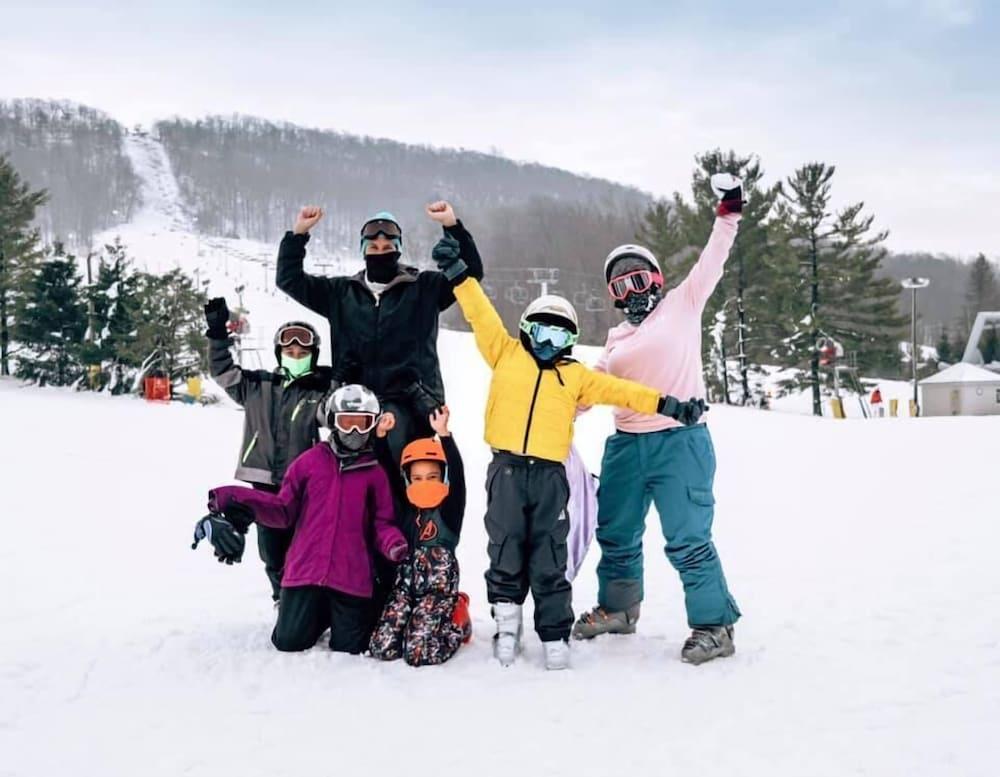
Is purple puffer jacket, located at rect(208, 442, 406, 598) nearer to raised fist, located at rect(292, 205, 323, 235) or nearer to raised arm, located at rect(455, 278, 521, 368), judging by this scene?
raised arm, located at rect(455, 278, 521, 368)

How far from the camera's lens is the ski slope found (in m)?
3.09

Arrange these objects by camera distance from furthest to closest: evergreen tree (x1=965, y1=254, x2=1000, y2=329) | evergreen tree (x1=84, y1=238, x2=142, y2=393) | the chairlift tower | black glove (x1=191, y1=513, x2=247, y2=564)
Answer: evergreen tree (x1=965, y1=254, x2=1000, y2=329), the chairlift tower, evergreen tree (x1=84, y1=238, x2=142, y2=393), black glove (x1=191, y1=513, x2=247, y2=564)

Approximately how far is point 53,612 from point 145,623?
2.10 ft

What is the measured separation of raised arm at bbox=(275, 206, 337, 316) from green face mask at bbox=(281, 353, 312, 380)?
0.40 metres

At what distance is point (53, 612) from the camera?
4.97 metres

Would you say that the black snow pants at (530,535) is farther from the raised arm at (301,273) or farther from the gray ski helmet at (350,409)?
the raised arm at (301,273)

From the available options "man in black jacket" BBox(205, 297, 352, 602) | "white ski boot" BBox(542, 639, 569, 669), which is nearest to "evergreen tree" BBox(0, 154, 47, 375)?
"man in black jacket" BBox(205, 297, 352, 602)

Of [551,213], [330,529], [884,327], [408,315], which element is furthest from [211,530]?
[551,213]

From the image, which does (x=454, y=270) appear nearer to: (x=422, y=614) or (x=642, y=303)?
(x=642, y=303)

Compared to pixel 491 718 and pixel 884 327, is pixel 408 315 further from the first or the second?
pixel 884 327

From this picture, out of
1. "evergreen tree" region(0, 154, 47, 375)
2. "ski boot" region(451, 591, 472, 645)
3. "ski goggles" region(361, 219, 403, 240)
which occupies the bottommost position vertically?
"ski boot" region(451, 591, 472, 645)

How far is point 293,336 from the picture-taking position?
16.0ft

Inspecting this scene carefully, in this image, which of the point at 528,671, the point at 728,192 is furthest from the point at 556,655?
the point at 728,192

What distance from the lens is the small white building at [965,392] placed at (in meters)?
Answer: 30.9
